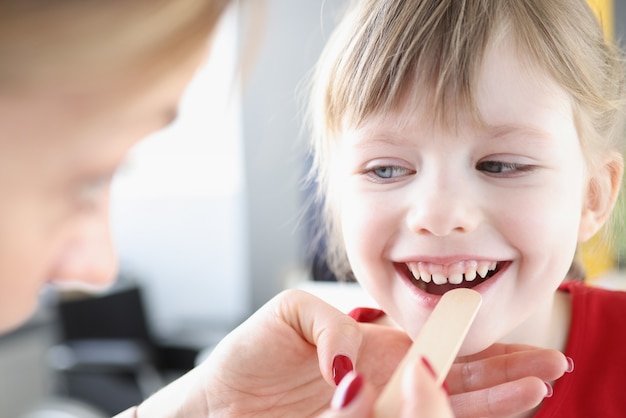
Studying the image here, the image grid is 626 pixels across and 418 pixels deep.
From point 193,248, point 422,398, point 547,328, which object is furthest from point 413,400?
point 193,248

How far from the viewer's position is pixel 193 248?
3451 millimetres

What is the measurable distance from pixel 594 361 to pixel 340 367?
332 millimetres

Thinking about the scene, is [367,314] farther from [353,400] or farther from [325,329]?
[353,400]

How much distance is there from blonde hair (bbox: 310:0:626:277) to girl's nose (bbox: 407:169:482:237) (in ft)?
0.19

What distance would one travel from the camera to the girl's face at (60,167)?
1.63ft

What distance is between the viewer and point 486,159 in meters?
0.71

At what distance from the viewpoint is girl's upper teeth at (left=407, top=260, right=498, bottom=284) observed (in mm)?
730

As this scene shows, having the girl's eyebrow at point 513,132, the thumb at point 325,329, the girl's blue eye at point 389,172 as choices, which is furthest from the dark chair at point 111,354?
the girl's eyebrow at point 513,132

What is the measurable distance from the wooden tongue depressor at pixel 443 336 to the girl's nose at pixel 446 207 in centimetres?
6

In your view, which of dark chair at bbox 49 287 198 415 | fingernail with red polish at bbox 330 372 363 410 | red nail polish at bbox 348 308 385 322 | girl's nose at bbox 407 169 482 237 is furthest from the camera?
dark chair at bbox 49 287 198 415

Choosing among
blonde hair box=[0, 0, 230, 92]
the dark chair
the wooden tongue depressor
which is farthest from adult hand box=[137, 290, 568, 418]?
the dark chair

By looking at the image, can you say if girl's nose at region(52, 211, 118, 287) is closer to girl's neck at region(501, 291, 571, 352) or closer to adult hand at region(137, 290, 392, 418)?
adult hand at region(137, 290, 392, 418)

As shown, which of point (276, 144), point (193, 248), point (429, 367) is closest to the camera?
point (429, 367)

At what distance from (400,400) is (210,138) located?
277 centimetres
